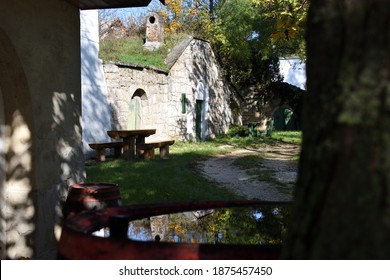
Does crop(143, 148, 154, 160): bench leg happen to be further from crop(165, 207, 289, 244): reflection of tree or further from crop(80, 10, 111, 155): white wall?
crop(165, 207, 289, 244): reflection of tree

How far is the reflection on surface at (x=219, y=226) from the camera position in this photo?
2.24 metres

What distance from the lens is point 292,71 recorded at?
26.0 m

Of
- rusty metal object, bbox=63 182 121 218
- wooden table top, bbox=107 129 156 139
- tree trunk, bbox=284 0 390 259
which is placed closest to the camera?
tree trunk, bbox=284 0 390 259

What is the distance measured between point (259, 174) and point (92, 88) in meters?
5.18

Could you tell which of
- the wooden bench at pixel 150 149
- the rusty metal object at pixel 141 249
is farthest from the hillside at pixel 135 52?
the rusty metal object at pixel 141 249

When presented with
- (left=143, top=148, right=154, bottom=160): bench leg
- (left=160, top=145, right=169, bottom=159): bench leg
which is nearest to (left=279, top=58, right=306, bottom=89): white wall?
(left=160, top=145, right=169, bottom=159): bench leg

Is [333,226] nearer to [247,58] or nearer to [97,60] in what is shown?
[97,60]

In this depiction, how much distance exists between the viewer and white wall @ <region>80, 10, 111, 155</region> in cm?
1375

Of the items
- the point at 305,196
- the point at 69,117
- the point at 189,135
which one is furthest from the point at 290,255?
the point at 189,135

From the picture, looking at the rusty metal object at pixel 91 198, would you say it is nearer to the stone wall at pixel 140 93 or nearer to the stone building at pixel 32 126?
the stone building at pixel 32 126

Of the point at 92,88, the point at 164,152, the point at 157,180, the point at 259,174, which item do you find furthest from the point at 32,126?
the point at 164,152

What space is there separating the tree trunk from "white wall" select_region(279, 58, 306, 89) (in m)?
25.0

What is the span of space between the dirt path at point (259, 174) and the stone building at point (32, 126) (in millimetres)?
4744

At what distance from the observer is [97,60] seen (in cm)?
1447
